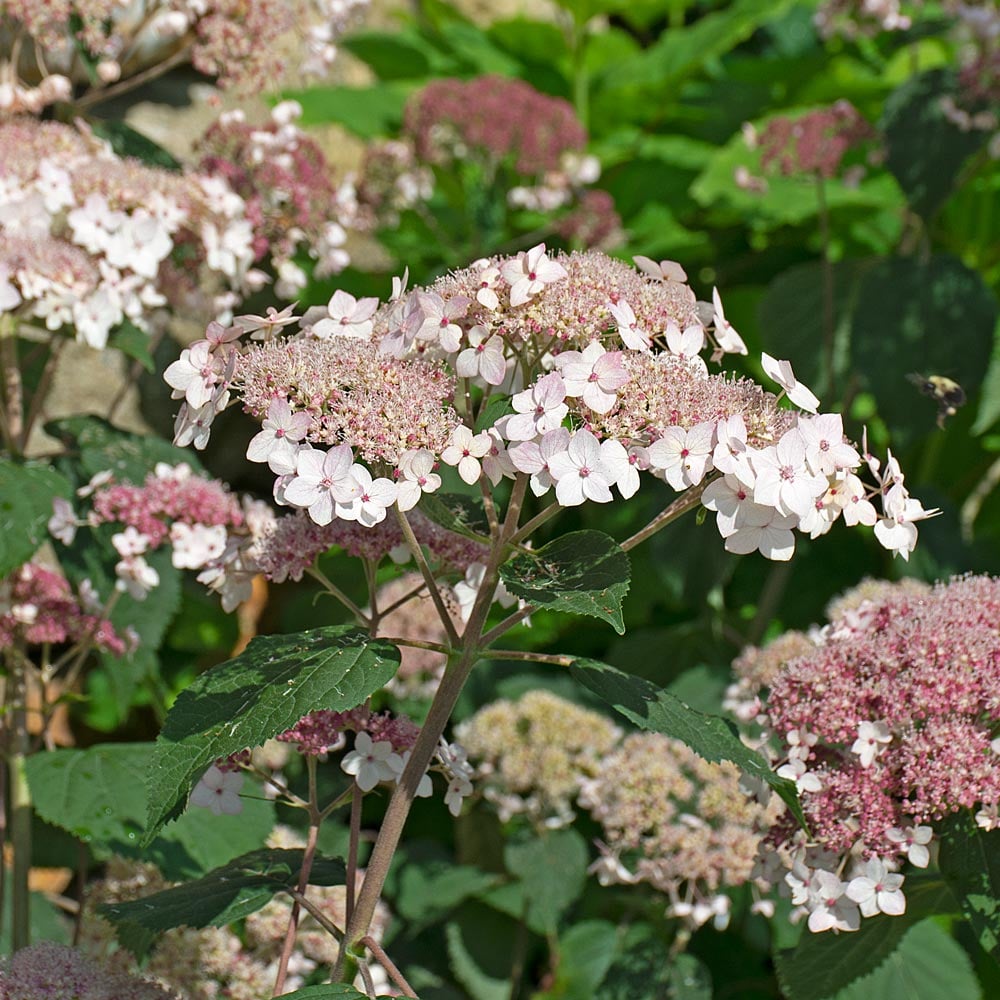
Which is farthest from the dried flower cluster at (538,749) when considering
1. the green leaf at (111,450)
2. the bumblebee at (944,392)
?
the bumblebee at (944,392)

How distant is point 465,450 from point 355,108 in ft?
8.96

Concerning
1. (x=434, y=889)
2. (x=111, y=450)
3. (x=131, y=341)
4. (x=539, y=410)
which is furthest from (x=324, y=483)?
(x=434, y=889)

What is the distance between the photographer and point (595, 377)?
3.07 feet

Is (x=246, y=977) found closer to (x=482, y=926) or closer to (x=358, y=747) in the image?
(x=358, y=747)

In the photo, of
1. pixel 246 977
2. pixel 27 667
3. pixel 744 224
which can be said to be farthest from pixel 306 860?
pixel 744 224

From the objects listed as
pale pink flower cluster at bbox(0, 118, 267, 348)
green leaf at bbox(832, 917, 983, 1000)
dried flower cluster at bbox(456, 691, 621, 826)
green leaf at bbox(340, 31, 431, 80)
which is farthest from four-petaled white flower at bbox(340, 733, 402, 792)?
green leaf at bbox(340, 31, 431, 80)

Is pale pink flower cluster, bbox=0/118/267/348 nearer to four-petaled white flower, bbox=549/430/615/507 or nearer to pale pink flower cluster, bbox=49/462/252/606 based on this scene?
pale pink flower cluster, bbox=49/462/252/606

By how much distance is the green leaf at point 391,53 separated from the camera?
3.85 metres

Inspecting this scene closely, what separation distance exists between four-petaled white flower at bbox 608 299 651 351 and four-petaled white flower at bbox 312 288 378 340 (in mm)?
208

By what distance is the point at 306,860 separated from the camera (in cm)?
116

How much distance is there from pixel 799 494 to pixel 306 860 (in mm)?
552

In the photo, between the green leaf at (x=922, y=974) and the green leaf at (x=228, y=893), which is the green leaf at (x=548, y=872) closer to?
the green leaf at (x=922, y=974)

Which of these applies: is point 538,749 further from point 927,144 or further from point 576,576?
point 927,144

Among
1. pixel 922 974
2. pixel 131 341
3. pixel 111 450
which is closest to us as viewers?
pixel 922 974
